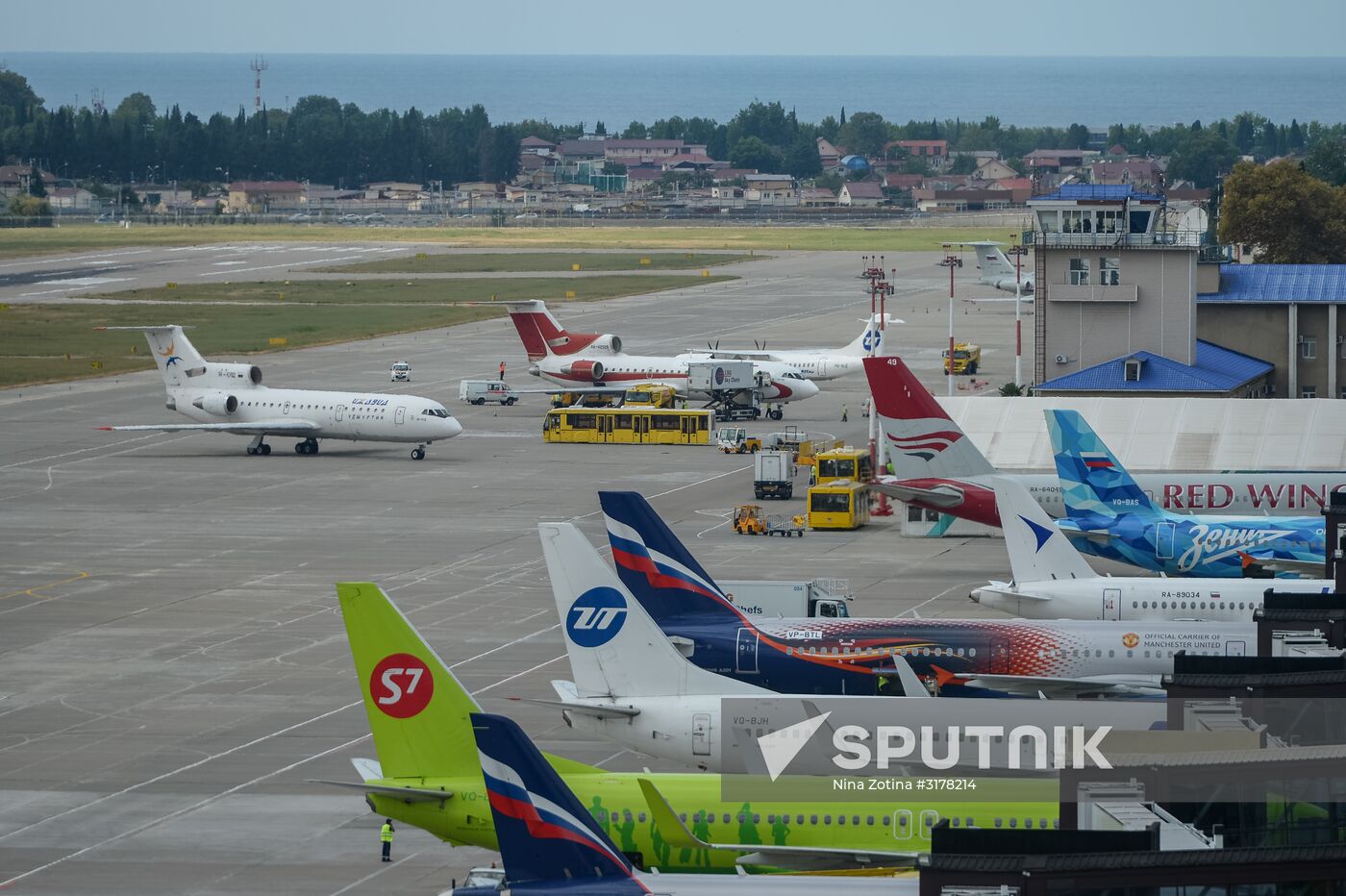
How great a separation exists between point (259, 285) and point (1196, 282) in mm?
117373

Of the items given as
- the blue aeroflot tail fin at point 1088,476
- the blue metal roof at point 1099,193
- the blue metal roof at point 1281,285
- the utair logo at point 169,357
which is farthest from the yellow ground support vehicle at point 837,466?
the utair logo at point 169,357

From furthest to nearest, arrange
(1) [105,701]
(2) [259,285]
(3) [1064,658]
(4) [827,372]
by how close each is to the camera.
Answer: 1. (2) [259,285]
2. (4) [827,372]
3. (1) [105,701]
4. (3) [1064,658]

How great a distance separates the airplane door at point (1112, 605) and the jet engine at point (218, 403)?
187 feet

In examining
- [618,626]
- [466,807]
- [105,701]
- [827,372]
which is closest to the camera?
[466,807]

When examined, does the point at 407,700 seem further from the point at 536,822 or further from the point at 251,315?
the point at 251,315

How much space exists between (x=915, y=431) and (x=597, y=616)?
93.2ft

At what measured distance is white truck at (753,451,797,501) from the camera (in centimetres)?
7956

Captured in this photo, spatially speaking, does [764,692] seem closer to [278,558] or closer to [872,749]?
[872,749]

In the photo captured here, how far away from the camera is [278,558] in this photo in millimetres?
66688

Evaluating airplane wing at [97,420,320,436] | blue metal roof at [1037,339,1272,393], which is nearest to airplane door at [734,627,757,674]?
blue metal roof at [1037,339,1272,393]

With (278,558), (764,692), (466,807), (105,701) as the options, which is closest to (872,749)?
(764,692)

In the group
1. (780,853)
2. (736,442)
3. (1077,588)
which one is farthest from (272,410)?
(780,853)

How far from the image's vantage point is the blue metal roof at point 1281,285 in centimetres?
9394

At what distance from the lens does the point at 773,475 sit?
79750 millimetres
